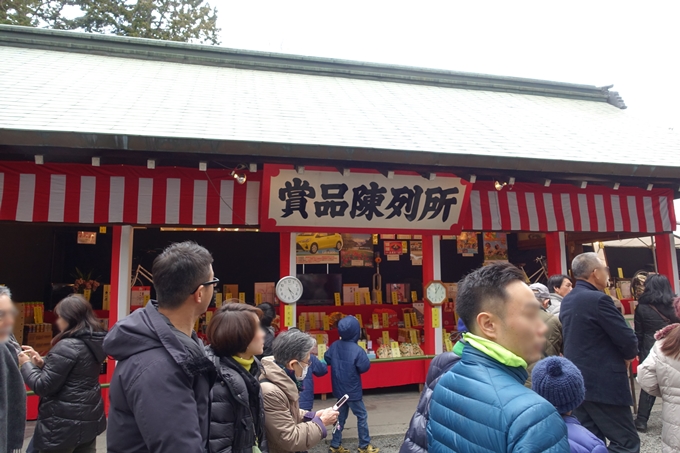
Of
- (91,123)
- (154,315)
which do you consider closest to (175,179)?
(91,123)

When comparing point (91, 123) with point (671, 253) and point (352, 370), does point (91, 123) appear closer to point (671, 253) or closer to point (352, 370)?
point (352, 370)

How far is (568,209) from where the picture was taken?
26.2 ft

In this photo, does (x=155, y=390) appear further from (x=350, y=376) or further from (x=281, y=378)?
(x=350, y=376)

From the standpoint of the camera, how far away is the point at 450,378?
172 centimetres

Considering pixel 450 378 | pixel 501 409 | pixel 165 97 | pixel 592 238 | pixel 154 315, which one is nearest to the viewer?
pixel 501 409

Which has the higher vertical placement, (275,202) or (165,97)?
(165,97)

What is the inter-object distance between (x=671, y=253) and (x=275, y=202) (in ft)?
25.3

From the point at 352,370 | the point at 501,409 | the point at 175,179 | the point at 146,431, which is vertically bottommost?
the point at 352,370

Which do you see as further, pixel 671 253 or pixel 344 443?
pixel 671 253

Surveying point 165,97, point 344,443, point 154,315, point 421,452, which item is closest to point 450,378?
point 421,452

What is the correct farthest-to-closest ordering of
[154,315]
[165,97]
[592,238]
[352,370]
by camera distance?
[592,238] < [165,97] < [352,370] < [154,315]

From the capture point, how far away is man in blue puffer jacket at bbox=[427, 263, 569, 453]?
1.39 meters

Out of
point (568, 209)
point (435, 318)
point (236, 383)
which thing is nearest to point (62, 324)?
point (236, 383)

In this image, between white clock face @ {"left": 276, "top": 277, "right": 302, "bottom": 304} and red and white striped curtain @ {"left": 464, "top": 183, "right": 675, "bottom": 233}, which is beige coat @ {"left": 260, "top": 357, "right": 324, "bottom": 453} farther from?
red and white striped curtain @ {"left": 464, "top": 183, "right": 675, "bottom": 233}
